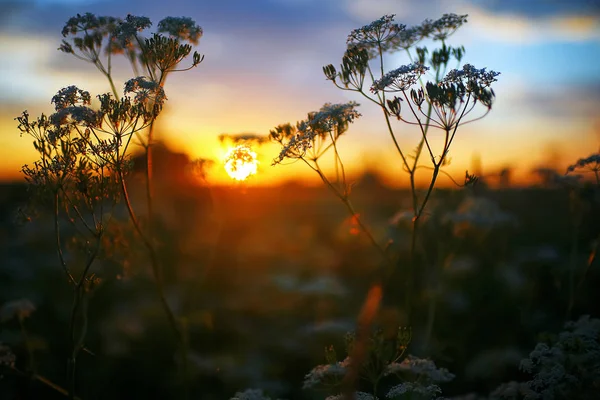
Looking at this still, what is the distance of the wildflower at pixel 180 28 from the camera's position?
4.85m

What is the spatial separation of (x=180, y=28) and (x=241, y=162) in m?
1.60

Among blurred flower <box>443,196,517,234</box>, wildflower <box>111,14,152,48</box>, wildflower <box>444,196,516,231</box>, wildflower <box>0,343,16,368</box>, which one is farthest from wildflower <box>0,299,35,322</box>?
wildflower <box>444,196,516,231</box>

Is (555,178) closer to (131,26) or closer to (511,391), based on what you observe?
(511,391)

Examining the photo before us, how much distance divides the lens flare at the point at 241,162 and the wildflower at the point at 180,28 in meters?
1.33

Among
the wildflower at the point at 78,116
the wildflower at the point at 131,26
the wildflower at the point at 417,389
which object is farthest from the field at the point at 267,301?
the wildflower at the point at 131,26

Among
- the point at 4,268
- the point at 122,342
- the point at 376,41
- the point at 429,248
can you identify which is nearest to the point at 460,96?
the point at 376,41

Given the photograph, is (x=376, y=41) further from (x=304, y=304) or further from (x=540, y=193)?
(x=540, y=193)

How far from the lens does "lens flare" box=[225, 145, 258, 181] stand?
580cm

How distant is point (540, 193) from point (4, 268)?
18.1 metres

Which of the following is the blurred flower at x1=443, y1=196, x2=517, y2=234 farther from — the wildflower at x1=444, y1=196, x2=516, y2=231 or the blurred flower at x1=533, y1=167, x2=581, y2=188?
the blurred flower at x1=533, y1=167, x2=581, y2=188

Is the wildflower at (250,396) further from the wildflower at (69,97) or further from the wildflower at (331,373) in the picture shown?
the wildflower at (69,97)

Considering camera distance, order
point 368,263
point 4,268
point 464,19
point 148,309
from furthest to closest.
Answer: point 368,263, point 4,268, point 148,309, point 464,19

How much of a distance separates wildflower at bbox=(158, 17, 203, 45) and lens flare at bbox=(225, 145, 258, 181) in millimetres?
1335

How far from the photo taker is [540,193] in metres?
19.6
